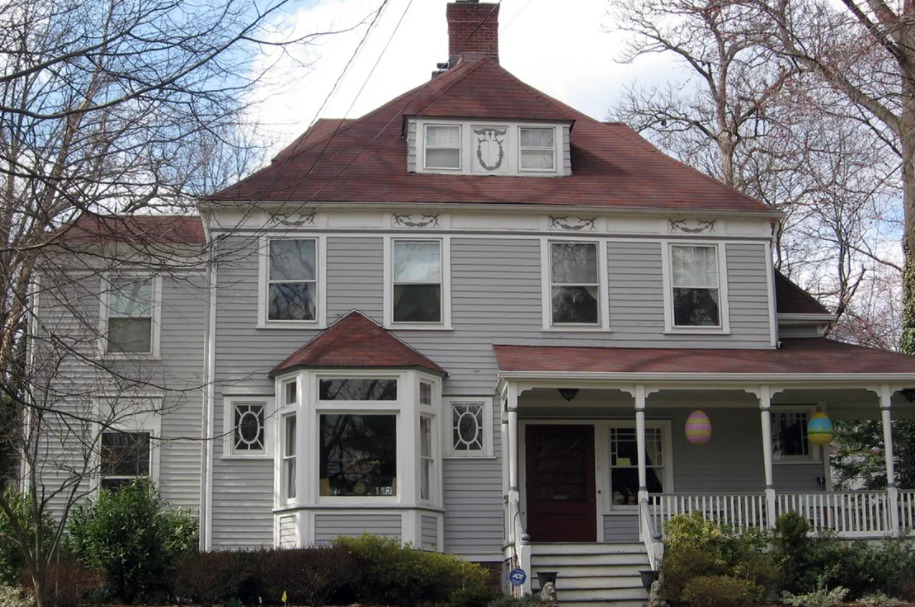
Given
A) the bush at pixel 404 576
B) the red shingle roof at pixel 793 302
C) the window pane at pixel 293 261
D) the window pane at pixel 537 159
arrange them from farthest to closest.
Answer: the red shingle roof at pixel 793 302 < the window pane at pixel 537 159 < the window pane at pixel 293 261 < the bush at pixel 404 576

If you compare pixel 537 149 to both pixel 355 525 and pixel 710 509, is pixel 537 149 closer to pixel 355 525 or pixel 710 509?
pixel 710 509

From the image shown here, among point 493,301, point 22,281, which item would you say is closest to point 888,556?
point 493,301

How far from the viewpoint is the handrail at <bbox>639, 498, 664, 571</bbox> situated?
15.8 m

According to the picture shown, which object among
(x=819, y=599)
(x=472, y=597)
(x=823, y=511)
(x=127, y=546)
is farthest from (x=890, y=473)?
(x=127, y=546)

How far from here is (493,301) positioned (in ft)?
61.7

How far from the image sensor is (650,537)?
16047mm

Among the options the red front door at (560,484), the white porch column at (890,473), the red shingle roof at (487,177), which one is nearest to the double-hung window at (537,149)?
the red shingle roof at (487,177)

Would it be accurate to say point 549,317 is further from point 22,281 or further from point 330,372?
point 22,281

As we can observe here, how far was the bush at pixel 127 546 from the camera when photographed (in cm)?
1525

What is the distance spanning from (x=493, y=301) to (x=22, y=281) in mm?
8215

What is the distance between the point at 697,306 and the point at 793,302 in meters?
2.27

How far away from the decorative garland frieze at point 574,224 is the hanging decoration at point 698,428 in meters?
3.51

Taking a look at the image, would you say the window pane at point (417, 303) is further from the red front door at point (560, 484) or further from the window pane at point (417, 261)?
the red front door at point (560, 484)

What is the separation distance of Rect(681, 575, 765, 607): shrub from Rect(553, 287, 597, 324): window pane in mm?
5391
